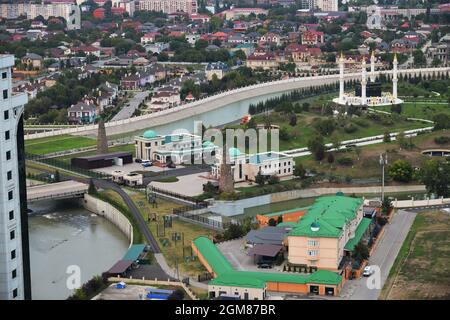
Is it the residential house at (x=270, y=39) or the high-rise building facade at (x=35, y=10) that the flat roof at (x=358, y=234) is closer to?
the residential house at (x=270, y=39)

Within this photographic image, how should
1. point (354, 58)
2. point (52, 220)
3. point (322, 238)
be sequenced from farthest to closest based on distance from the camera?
point (354, 58) < point (52, 220) < point (322, 238)

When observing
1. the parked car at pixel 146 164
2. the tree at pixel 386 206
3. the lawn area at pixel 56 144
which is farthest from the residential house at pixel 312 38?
the tree at pixel 386 206

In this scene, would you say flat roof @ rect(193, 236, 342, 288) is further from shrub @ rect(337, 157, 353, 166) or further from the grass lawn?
shrub @ rect(337, 157, 353, 166)

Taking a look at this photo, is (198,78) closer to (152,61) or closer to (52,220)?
(152,61)

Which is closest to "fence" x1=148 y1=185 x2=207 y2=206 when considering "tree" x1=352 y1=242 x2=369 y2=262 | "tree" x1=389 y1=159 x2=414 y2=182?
"tree" x1=389 y1=159 x2=414 y2=182
